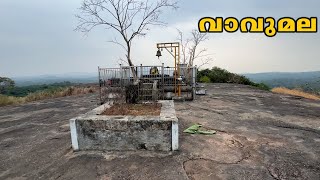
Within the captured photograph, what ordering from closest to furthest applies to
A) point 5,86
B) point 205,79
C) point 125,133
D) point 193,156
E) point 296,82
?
A: point 193,156 < point 125,133 < point 205,79 < point 5,86 < point 296,82

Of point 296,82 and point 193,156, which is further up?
point 193,156

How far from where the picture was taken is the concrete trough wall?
477 centimetres

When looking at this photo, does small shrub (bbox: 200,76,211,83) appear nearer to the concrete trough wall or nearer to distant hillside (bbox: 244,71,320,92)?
distant hillside (bbox: 244,71,320,92)

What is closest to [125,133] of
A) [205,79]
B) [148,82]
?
[148,82]

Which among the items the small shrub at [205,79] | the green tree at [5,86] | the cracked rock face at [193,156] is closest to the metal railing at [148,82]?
the cracked rock face at [193,156]

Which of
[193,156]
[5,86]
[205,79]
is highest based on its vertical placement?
[205,79]

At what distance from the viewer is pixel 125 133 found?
483 centimetres

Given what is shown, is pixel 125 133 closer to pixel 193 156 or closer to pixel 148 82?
pixel 193 156

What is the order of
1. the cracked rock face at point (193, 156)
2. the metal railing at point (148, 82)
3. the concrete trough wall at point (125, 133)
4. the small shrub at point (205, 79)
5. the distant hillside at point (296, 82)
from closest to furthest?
the cracked rock face at point (193, 156)
the concrete trough wall at point (125, 133)
the metal railing at point (148, 82)
the distant hillside at point (296, 82)
the small shrub at point (205, 79)

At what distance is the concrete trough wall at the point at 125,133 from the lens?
188 inches

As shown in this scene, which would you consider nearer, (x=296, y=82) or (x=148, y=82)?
(x=148, y=82)

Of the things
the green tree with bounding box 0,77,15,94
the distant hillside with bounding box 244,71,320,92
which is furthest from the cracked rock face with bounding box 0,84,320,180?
the green tree with bounding box 0,77,15,94

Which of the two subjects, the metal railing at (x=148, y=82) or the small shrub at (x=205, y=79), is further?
the small shrub at (x=205, y=79)

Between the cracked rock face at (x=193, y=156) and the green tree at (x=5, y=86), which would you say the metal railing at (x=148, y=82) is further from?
the green tree at (x=5, y=86)
